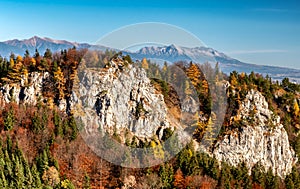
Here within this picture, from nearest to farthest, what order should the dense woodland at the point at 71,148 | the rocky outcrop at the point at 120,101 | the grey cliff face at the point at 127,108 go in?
the dense woodland at the point at 71,148 < the grey cliff face at the point at 127,108 < the rocky outcrop at the point at 120,101

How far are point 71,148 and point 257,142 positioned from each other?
28184 mm

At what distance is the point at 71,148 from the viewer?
39594mm

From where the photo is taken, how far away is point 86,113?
154ft

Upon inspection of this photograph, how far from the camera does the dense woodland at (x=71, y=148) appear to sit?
35906 millimetres

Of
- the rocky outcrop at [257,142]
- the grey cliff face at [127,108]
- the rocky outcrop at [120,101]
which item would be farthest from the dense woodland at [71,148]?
the rocky outcrop at [257,142]

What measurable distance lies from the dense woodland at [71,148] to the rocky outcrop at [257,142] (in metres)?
1.58

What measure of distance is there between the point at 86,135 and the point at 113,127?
557cm

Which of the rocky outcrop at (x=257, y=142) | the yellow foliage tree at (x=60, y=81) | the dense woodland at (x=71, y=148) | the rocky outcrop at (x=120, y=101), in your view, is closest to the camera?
the dense woodland at (x=71, y=148)

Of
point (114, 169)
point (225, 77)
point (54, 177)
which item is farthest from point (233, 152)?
point (54, 177)

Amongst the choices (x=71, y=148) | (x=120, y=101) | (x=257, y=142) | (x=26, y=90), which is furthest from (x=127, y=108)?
(x=257, y=142)

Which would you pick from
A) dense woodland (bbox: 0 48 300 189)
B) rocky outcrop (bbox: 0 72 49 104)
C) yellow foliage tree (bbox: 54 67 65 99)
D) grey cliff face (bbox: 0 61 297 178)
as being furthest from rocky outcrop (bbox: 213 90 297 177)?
rocky outcrop (bbox: 0 72 49 104)

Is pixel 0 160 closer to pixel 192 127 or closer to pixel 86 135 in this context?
pixel 86 135

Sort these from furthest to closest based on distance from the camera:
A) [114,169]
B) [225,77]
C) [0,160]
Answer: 1. [225,77]
2. [114,169]
3. [0,160]

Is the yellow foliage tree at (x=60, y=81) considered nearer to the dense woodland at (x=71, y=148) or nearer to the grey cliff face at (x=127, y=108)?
the dense woodland at (x=71, y=148)
